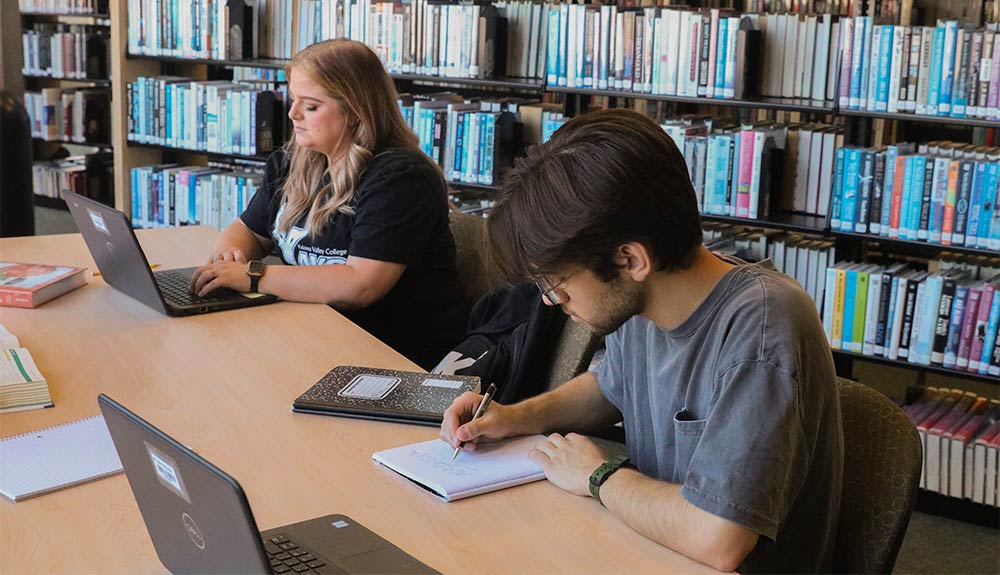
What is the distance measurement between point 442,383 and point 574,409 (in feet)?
0.79

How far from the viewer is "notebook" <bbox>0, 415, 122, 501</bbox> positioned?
143cm

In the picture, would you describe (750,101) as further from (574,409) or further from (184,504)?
(184,504)

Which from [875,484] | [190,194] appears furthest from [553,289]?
[190,194]

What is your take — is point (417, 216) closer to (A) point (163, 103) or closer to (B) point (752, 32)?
(B) point (752, 32)

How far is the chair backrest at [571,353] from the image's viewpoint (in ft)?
6.63

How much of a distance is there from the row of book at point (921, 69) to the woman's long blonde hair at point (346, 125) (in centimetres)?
136

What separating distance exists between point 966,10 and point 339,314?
283cm

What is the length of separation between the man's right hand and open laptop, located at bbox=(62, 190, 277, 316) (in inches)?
33.7

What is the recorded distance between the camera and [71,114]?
635 cm

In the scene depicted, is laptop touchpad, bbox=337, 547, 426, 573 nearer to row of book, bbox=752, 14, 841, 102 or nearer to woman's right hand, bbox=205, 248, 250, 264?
woman's right hand, bbox=205, 248, 250, 264

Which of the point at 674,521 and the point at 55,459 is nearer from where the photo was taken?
the point at 674,521

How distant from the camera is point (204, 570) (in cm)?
108

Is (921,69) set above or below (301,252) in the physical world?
above

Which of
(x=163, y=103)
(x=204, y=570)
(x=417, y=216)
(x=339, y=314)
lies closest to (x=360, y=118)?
(x=417, y=216)
